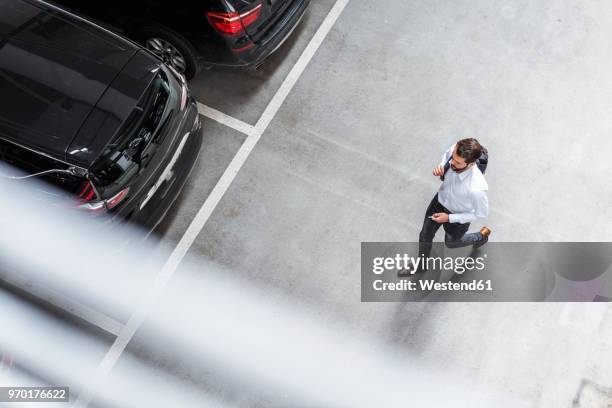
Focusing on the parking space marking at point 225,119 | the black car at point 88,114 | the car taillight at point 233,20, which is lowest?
the black car at point 88,114

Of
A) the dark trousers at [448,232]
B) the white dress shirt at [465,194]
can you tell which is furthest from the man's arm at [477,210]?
the dark trousers at [448,232]

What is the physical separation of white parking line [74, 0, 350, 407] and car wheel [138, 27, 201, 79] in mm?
604

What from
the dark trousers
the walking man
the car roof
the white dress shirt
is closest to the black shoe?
the dark trousers

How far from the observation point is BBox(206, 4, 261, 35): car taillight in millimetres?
5742

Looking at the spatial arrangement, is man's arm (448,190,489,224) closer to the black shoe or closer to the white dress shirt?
the white dress shirt

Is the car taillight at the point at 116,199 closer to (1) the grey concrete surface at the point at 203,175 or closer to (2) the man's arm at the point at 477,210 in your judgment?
(1) the grey concrete surface at the point at 203,175

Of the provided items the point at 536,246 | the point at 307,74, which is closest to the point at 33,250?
the point at 307,74

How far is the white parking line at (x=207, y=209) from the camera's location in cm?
547

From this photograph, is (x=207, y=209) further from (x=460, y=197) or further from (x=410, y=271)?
(x=460, y=197)

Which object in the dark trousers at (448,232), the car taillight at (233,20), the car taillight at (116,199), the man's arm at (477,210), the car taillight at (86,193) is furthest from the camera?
the car taillight at (233,20)

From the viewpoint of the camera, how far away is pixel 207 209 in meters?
6.08

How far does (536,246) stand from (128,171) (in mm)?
3770
